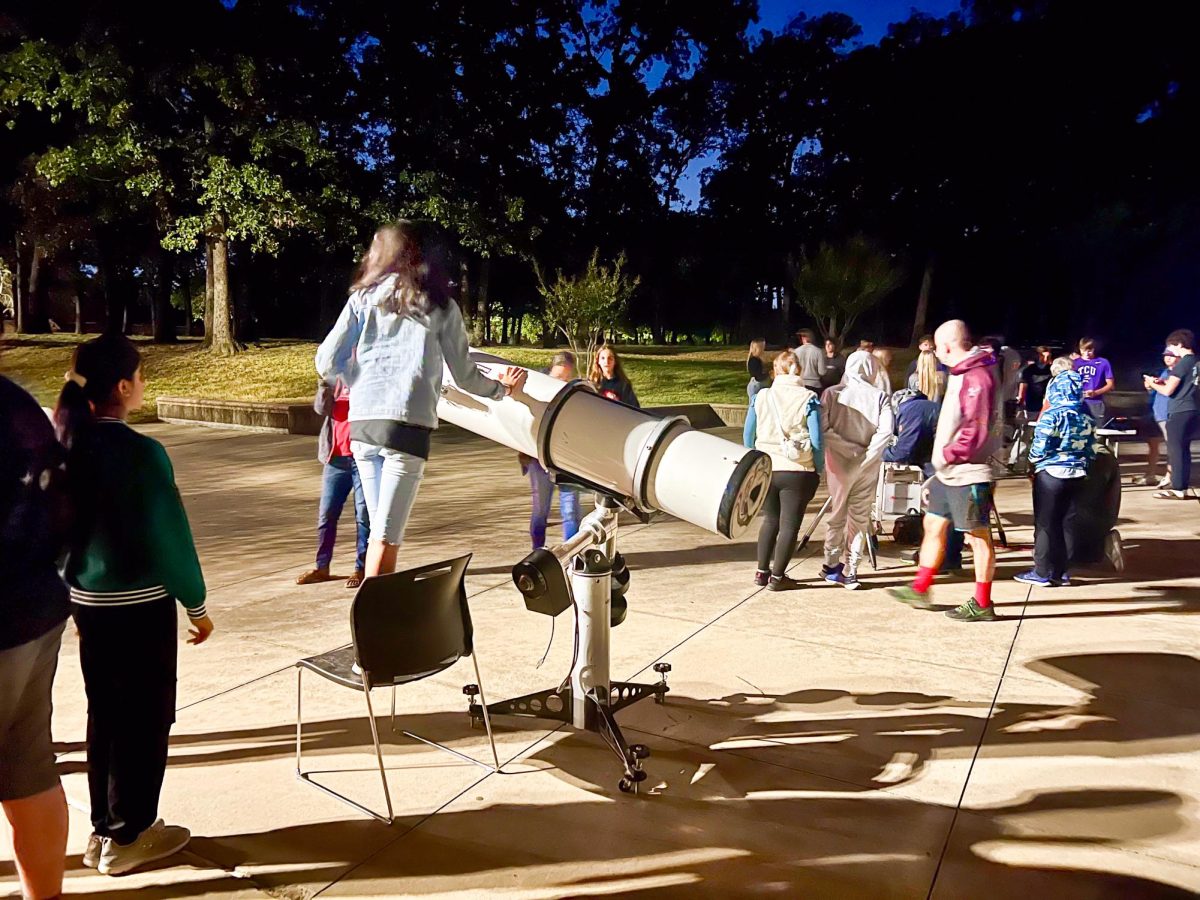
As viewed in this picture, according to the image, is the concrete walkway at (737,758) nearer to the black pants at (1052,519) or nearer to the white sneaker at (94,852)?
the white sneaker at (94,852)

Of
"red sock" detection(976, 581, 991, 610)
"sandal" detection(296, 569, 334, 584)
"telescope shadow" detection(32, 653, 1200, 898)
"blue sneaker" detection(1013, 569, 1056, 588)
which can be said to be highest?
"red sock" detection(976, 581, 991, 610)

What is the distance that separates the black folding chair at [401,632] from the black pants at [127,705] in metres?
0.50

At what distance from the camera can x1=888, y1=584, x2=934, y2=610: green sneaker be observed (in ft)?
16.8

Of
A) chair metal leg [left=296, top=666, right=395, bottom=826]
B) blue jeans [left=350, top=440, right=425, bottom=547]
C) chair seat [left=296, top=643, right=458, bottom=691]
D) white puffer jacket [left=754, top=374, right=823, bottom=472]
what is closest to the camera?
chair metal leg [left=296, top=666, right=395, bottom=826]

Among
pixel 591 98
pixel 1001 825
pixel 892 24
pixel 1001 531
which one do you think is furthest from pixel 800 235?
pixel 1001 825

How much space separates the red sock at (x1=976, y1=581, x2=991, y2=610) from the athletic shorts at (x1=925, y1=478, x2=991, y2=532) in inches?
14.6

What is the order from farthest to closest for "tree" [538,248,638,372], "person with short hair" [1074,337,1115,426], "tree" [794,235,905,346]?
"tree" [794,235,905,346]
"tree" [538,248,638,372]
"person with short hair" [1074,337,1115,426]

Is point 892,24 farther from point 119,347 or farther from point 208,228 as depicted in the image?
point 119,347

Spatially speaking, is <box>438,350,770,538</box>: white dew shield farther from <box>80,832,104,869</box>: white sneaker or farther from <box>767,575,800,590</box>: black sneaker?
<box>767,575,800,590</box>: black sneaker

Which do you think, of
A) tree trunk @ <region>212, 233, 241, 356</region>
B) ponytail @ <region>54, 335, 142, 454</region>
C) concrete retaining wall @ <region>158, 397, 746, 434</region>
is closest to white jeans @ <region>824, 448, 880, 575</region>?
ponytail @ <region>54, 335, 142, 454</region>

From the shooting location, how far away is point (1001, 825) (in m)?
2.87

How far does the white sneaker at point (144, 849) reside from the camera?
252cm

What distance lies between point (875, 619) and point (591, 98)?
29.8 metres

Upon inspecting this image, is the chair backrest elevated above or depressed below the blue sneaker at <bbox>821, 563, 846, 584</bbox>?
above
